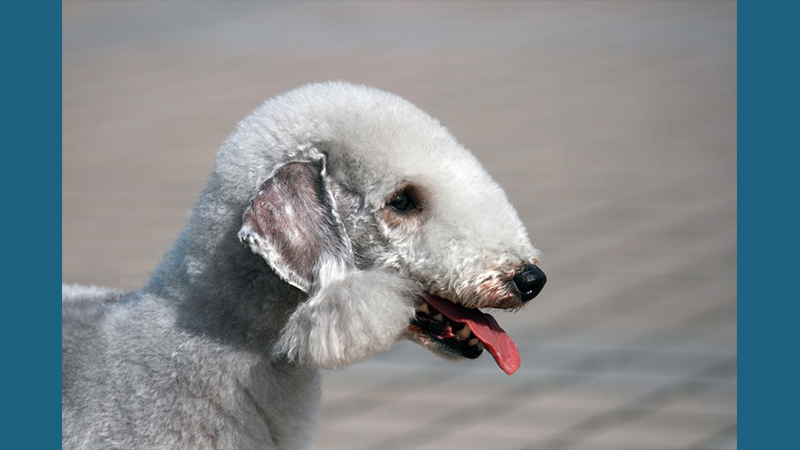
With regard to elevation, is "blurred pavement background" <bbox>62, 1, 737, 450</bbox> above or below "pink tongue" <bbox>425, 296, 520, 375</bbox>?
above

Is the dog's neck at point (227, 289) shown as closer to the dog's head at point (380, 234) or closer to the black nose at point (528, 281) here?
the dog's head at point (380, 234)

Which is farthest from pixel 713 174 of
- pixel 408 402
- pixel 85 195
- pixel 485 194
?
pixel 485 194

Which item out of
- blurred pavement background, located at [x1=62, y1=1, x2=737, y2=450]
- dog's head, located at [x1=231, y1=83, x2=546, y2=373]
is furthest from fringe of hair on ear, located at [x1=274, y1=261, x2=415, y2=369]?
blurred pavement background, located at [x1=62, y1=1, x2=737, y2=450]

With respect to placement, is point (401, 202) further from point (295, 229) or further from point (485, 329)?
point (485, 329)

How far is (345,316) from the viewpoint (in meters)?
2.29

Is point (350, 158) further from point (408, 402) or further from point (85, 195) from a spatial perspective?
point (85, 195)

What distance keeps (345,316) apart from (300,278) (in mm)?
131

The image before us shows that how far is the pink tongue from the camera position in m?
2.40

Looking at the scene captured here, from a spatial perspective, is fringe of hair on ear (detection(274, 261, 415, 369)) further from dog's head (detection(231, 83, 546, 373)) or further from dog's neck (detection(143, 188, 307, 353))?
dog's neck (detection(143, 188, 307, 353))

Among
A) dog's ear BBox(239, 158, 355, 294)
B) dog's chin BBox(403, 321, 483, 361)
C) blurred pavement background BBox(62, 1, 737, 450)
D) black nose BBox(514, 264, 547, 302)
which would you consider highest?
blurred pavement background BBox(62, 1, 737, 450)

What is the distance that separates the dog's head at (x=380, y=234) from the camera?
2.29m

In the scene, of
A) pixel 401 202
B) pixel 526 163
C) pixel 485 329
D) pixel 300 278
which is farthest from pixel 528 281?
pixel 526 163

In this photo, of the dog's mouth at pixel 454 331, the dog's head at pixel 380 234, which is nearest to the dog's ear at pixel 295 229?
the dog's head at pixel 380 234

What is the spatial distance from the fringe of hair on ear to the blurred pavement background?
5.45 feet
